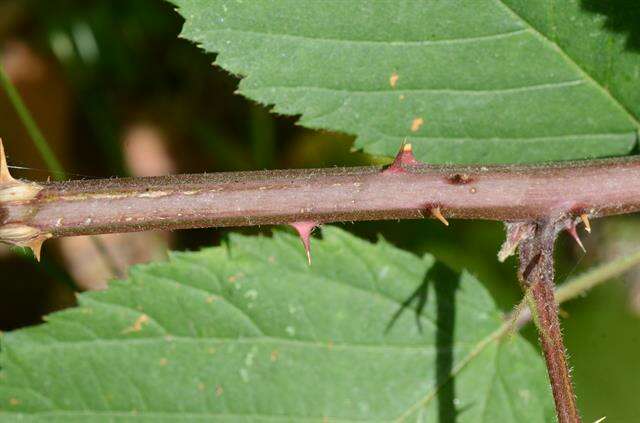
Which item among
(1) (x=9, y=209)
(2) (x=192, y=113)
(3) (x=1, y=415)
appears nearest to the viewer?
(1) (x=9, y=209)

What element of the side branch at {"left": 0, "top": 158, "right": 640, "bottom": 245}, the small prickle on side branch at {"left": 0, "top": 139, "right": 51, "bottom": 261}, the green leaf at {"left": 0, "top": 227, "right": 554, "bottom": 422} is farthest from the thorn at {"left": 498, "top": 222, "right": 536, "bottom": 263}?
the small prickle on side branch at {"left": 0, "top": 139, "right": 51, "bottom": 261}

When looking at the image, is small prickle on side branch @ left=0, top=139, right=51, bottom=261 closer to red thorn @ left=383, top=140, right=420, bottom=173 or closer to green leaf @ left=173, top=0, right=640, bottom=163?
green leaf @ left=173, top=0, right=640, bottom=163

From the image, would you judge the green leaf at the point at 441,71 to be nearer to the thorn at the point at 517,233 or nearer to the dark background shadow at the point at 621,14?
the dark background shadow at the point at 621,14

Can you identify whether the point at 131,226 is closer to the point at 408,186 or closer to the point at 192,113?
the point at 408,186

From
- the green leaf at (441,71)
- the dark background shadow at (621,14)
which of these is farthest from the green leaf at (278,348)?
the dark background shadow at (621,14)

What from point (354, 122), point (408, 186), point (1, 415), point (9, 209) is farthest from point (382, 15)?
point (1, 415)

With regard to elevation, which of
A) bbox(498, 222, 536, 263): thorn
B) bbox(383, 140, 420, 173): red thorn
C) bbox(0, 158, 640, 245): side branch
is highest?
bbox(383, 140, 420, 173): red thorn

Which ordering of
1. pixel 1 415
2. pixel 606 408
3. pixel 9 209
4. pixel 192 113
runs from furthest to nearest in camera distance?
pixel 192 113 → pixel 606 408 → pixel 1 415 → pixel 9 209
